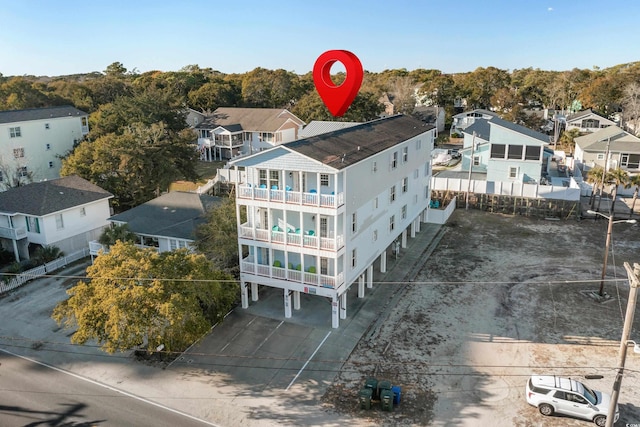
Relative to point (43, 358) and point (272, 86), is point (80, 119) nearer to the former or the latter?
point (43, 358)

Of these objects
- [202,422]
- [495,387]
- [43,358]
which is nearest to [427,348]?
[495,387]

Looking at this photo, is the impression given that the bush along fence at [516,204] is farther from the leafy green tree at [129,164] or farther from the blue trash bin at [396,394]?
the blue trash bin at [396,394]

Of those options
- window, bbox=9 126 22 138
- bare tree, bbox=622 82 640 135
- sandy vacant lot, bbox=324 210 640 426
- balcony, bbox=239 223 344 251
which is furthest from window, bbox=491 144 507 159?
window, bbox=9 126 22 138

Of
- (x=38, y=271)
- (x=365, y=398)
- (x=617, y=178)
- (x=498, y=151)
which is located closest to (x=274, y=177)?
(x=365, y=398)

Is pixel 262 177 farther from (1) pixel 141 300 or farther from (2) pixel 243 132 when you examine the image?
(2) pixel 243 132

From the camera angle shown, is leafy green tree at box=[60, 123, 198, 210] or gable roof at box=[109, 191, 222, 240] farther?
leafy green tree at box=[60, 123, 198, 210]

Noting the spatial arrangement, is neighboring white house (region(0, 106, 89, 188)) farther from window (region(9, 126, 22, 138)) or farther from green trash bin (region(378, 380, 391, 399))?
green trash bin (region(378, 380, 391, 399))
